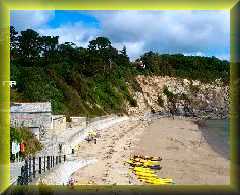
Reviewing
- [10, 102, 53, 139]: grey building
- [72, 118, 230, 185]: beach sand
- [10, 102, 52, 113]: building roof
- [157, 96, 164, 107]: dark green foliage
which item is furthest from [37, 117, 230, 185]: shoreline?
[157, 96, 164, 107]: dark green foliage

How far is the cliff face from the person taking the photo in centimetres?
6869

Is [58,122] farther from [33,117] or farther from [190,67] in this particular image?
[190,67]

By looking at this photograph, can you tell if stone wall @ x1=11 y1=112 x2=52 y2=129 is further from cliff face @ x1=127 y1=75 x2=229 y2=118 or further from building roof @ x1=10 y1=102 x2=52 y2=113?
cliff face @ x1=127 y1=75 x2=229 y2=118

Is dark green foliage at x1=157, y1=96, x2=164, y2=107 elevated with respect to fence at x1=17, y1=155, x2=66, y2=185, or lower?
elevated

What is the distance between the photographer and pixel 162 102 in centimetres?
7206

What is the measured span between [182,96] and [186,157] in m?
50.5

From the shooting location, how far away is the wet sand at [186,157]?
2028 centimetres

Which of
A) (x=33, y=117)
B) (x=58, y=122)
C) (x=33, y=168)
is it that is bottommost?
(x=33, y=168)

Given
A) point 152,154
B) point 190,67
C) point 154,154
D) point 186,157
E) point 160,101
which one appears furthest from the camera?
point 190,67

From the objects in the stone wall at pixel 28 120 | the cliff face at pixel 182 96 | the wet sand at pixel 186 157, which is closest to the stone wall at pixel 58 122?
the stone wall at pixel 28 120

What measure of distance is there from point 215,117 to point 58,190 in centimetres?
6476

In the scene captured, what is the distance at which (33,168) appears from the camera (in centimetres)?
1105

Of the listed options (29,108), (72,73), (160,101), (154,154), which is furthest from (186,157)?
(160,101)

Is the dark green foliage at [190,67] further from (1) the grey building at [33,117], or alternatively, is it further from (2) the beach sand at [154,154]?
(1) the grey building at [33,117]
